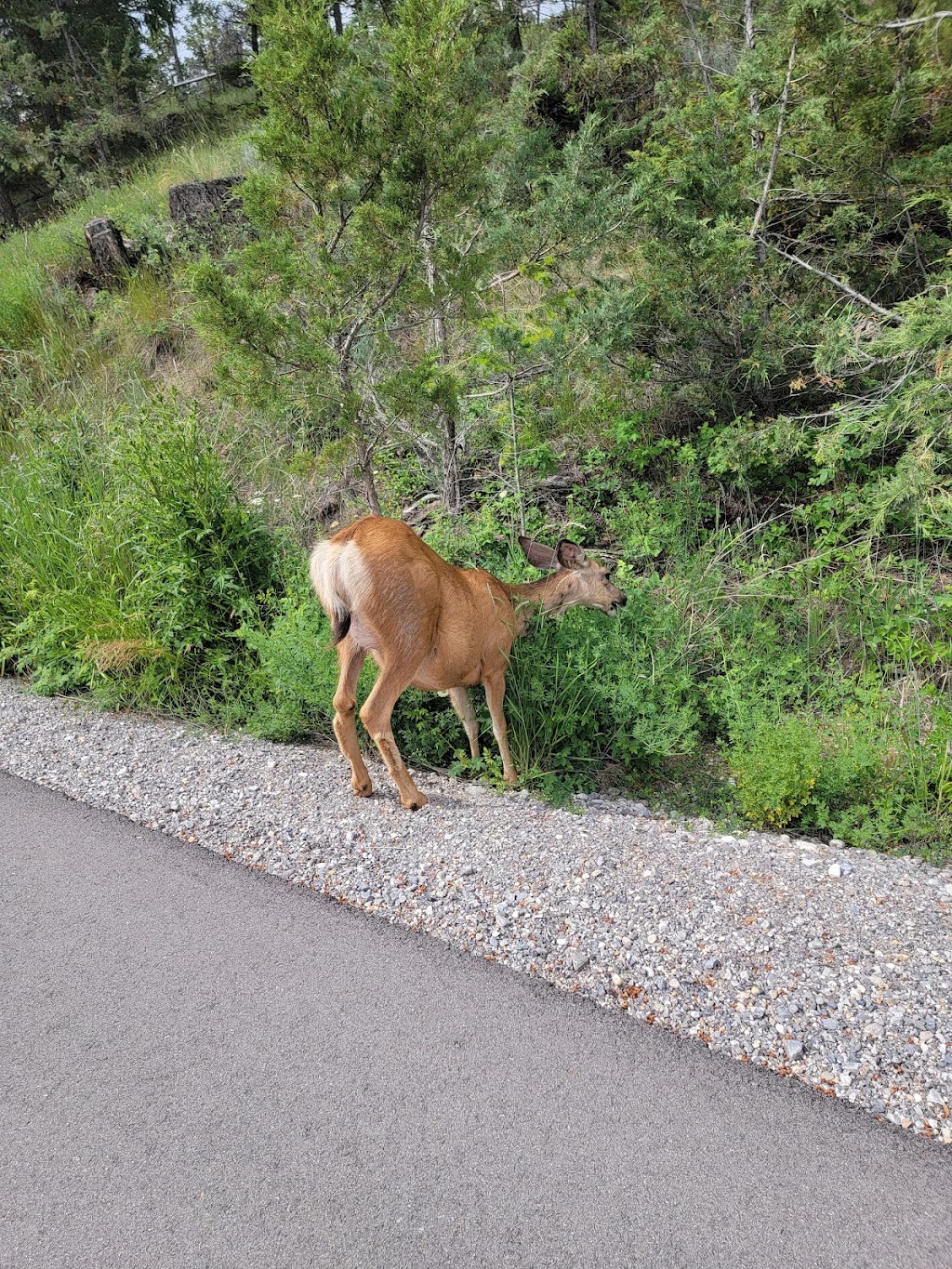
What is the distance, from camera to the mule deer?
3.78 meters

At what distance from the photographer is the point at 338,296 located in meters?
5.18

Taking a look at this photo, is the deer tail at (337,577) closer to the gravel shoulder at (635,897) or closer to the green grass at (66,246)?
the gravel shoulder at (635,897)

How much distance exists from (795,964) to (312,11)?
530 cm

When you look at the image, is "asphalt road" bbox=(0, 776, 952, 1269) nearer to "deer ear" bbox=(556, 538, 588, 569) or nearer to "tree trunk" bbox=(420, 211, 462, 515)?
"deer ear" bbox=(556, 538, 588, 569)

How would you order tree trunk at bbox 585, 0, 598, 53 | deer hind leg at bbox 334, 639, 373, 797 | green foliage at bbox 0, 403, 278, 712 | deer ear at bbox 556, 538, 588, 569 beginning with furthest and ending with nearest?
1. tree trunk at bbox 585, 0, 598, 53
2. green foliage at bbox 0, 403, 278, 712
3. deer ear at bbox 556, 538, 588, 569
4. deer hind leg at bbox 334, 639, 373, 797

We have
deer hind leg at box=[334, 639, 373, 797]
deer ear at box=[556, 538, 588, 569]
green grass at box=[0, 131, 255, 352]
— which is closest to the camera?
deer hind leg at box=[334, 639, 373, 797]

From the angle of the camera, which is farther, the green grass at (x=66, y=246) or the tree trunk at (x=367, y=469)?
the green grass at (x=66, y=246)

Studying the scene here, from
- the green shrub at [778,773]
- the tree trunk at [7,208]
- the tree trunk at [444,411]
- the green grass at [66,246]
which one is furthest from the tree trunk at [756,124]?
the tree trunk at [7,208]

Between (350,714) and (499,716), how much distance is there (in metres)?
0.79

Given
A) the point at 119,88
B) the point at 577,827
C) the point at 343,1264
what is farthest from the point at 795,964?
the point at 119,88

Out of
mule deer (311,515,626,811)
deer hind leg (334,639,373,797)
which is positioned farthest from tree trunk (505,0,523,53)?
deer hind leg (334,639,373,797)

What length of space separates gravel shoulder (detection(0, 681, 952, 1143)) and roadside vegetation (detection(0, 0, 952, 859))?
0.52 metres

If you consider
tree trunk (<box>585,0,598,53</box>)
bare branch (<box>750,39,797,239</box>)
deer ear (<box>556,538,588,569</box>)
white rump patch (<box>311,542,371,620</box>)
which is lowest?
deer ear (<box>556,538,588,569</box>)

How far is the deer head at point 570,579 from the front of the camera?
4652 mm
